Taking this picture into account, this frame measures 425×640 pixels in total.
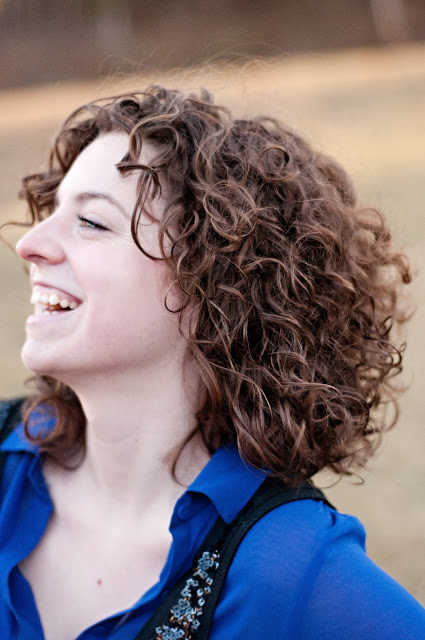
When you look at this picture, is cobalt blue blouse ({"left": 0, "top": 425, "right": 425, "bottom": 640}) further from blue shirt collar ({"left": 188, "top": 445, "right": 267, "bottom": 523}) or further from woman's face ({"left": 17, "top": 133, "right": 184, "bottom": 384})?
woman's face ({"left": 17, "top": 133, "right": 184, "bottom": 384})

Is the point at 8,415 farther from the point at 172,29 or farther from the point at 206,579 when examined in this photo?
the point at 172,29

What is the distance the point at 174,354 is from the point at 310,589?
648mm

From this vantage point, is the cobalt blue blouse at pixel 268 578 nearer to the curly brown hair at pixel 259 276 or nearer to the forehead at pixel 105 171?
the curly brown hair at pixel 259 276

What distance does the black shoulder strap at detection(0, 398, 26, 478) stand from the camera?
2211 mm

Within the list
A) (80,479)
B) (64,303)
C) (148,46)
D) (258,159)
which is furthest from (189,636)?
(148,46)

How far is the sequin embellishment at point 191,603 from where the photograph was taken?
170 centimetres

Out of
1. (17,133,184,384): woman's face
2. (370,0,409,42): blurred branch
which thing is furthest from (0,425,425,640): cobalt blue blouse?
(370,0,409,42): blurred branch

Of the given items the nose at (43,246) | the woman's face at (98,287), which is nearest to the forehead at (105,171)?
the woman's face at (98,287)

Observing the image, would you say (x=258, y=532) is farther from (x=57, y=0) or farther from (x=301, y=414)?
(x=57, y=0)

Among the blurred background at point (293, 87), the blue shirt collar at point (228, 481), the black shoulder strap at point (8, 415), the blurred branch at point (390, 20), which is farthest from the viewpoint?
the blurred branch at point (390, 20)

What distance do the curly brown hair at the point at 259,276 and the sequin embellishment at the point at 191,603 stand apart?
0.27m

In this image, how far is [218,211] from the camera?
1942mm

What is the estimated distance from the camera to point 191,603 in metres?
1.73

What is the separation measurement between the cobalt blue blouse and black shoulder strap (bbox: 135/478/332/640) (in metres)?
0.02
